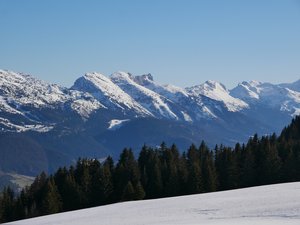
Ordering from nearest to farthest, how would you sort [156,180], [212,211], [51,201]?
[212,211]
[51,201]
[156,180]

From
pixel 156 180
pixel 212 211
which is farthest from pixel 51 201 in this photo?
pixel 212 211

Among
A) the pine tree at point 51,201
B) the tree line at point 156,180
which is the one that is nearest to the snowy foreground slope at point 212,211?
the pine tree at point 51,201

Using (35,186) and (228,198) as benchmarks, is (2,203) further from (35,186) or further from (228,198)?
(228,198)

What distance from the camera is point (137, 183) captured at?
80375 millimetres

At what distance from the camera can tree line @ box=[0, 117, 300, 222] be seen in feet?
265

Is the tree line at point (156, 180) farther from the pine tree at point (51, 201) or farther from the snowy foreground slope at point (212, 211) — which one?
the snowy foreground slope at point (212, 211)

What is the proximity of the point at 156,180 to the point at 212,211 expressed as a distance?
40.1 metres

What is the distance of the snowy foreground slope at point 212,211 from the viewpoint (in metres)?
38.7

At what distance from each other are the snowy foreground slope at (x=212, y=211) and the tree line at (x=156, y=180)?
23.9m

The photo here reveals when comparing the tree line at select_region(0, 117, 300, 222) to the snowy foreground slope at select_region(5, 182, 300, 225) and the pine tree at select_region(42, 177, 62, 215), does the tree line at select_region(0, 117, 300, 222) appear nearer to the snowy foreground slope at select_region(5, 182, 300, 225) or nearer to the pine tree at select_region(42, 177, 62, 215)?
the pine tree at select_region(42, 177, 62, 215)

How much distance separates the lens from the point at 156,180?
84.4 m

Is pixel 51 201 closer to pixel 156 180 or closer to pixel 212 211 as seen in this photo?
pixel 156 180

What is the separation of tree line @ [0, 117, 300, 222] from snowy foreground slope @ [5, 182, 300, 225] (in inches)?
939

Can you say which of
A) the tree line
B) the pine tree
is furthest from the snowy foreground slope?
the tree line
